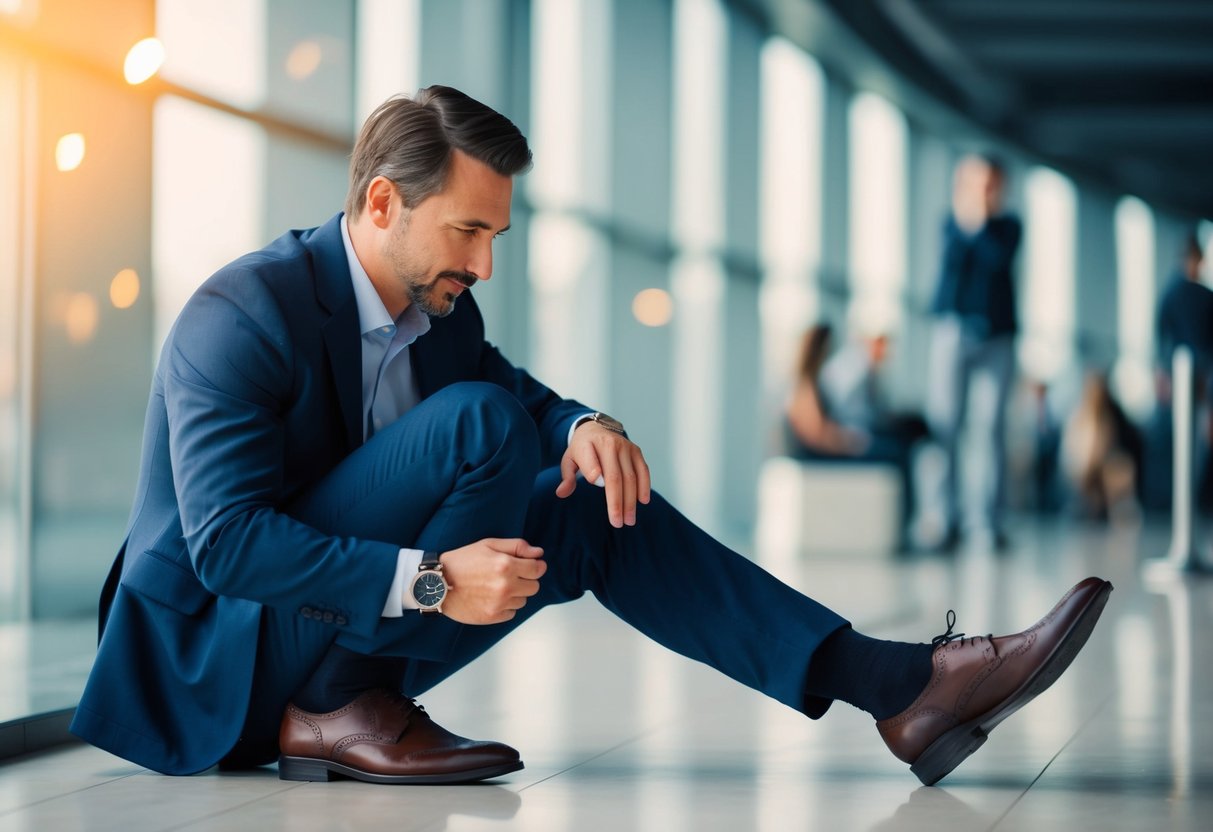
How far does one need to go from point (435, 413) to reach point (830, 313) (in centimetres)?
1045

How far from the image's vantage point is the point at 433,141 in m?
1.99

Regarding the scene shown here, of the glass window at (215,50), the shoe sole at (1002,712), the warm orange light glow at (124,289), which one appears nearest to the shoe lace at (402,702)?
the shoe sole at (1002,712)

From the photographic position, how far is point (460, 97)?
6.73 ft

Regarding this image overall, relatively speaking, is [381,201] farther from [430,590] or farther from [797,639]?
[797,639]

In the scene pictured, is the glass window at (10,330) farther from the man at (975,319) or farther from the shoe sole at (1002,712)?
the man at (975,319)

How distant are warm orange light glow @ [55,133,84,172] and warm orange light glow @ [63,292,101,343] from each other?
0.27 meters

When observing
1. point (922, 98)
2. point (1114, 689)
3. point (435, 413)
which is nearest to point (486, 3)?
point (1114, 689)

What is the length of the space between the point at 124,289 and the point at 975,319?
4.83 m

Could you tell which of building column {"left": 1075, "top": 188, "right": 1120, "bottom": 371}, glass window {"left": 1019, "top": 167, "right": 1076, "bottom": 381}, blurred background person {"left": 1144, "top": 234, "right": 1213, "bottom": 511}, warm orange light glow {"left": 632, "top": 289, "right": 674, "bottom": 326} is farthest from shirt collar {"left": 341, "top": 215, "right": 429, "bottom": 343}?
building column {"left": 1075, "top": 188, "right": 1120, "bottom": 371}

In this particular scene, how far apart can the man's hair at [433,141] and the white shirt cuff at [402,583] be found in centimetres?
47

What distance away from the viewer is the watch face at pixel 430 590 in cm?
183

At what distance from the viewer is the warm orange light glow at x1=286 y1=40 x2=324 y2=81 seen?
472 cm

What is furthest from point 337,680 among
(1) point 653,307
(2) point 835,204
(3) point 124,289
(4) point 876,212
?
(4) point 876,212

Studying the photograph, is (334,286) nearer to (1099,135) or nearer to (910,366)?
(910,366)
